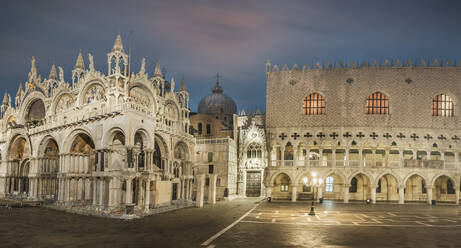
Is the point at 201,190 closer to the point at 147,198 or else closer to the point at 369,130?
the point at 147,198

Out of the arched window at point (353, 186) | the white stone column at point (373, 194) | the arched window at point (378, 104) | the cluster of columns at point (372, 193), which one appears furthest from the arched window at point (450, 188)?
the arched window at point (378, 104)

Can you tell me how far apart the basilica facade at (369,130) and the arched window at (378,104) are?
0.13 m

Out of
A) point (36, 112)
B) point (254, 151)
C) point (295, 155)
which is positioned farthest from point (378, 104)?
point (36, 112)

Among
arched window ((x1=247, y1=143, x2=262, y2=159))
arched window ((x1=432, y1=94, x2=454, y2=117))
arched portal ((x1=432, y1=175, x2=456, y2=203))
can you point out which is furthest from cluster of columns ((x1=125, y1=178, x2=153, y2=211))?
arched portal ((x1=432, y1=175, x2=456, y2=203))

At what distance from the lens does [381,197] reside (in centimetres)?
4997

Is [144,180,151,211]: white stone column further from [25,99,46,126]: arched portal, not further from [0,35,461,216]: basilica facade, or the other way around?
[25,99,46,126]: arched portal

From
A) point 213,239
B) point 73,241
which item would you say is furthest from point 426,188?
point 73,241

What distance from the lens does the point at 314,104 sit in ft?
164

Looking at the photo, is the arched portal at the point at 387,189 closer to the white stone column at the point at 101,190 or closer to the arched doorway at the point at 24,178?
the white stone column at the point at 101,190

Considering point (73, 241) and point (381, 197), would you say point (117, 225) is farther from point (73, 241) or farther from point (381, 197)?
point (381, 197)

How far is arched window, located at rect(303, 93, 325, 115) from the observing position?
49.4m

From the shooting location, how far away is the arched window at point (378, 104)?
48062 millimetres

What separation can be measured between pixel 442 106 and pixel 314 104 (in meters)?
17.0

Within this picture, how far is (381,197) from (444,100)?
15.7m
